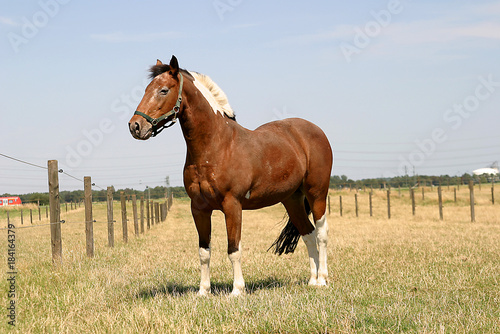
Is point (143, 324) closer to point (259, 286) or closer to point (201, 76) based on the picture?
point (259, 286)

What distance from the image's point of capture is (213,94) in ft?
20.6

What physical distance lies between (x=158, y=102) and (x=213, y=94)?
3.25 feet

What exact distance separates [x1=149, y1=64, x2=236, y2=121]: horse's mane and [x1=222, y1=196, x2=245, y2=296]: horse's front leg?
1199 mm

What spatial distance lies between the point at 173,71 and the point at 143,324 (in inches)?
111

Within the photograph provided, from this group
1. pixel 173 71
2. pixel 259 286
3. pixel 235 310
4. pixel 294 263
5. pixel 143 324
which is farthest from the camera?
pixel 294 263

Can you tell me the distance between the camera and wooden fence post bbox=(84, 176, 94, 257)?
10.7 m

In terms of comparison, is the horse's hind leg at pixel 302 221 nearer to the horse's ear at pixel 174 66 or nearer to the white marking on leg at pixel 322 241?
the white marking on leg at pixel 322 241

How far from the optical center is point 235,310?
4.85 meters

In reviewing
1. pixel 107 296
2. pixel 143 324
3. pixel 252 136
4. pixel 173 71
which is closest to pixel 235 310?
pixel 143 324

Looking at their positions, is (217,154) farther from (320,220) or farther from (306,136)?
(320,220)

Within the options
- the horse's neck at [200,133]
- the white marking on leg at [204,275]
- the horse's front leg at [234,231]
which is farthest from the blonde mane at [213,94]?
the white marking on leg at [204,275]

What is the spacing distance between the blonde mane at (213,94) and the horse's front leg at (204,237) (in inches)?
50.8

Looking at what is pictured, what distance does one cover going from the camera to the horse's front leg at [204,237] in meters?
6.09

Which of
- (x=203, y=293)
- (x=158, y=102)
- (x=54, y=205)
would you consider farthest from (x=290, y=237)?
(x=54, y=205)
